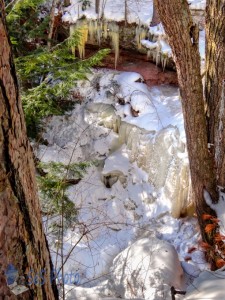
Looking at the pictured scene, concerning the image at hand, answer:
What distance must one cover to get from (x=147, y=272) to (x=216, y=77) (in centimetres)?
262

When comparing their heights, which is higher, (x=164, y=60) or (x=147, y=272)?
(x=164, y=60)

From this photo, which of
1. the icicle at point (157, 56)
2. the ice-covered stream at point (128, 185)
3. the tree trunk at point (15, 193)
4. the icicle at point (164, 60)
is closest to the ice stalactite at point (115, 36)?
the ice-covered stream at point (128, 185)

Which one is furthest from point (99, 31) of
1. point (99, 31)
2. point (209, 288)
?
point (209, 288)

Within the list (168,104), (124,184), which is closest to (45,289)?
(124,184)

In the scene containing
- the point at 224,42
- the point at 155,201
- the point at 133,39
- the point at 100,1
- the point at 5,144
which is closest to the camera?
the point at 5,144

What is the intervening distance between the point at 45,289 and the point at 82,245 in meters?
5.30

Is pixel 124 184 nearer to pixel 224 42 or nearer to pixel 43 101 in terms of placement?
pixel 43 101

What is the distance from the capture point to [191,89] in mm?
3791

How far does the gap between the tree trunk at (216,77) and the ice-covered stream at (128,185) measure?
1750mm

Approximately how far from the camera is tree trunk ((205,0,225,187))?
3.67m

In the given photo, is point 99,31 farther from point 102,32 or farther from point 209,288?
point 209,288

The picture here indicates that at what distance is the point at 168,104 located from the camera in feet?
25.2

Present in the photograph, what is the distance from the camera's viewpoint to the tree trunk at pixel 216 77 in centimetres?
367

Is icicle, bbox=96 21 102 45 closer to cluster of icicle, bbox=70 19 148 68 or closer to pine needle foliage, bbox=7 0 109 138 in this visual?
cluster of icicle, bbox=70 19 148 68
